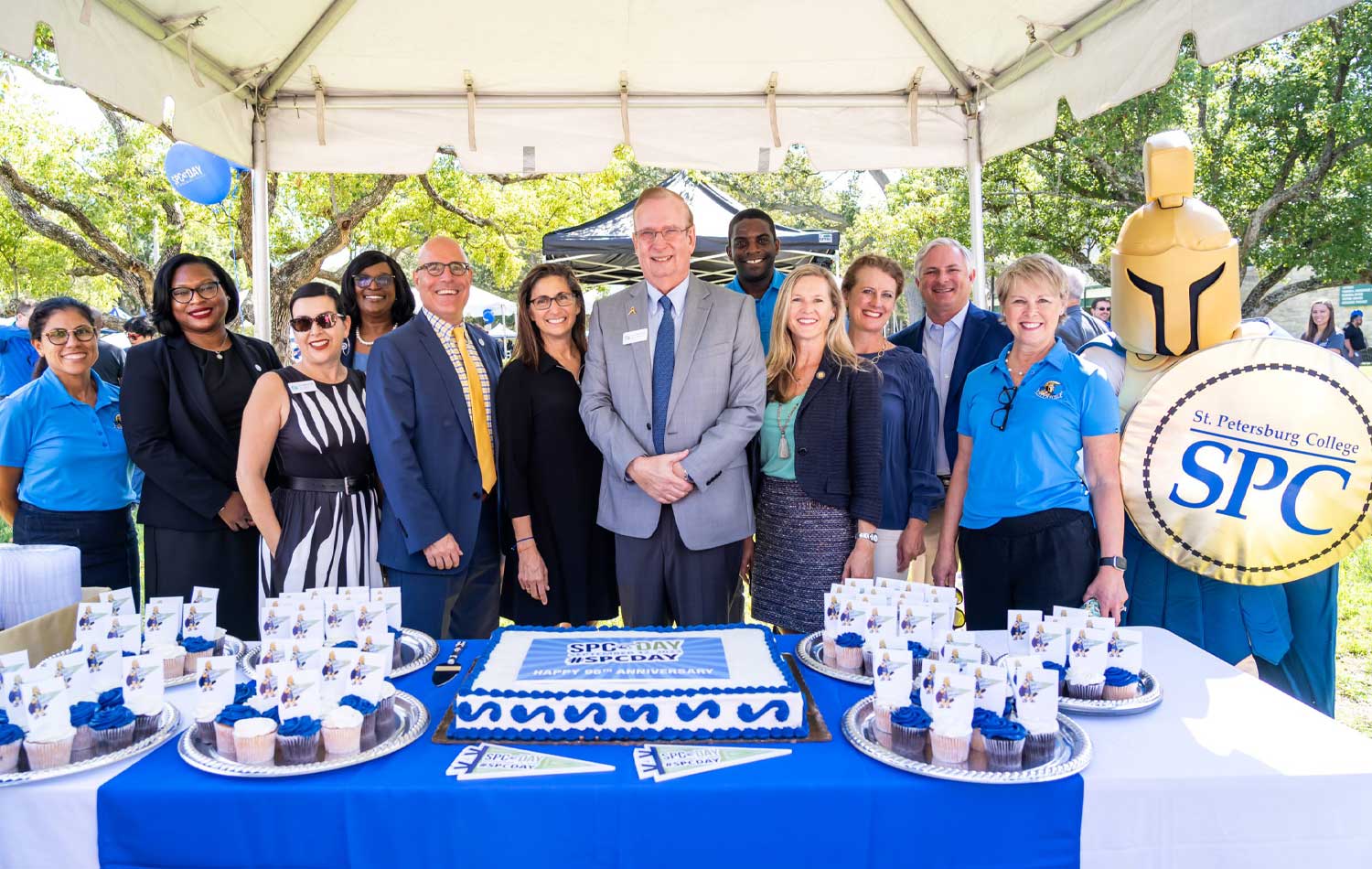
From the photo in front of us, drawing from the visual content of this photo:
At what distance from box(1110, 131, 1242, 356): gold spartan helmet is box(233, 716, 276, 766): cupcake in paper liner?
253 cm

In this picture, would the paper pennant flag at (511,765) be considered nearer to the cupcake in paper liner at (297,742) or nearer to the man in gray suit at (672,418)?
the cupcake in paper liner at (297,742)

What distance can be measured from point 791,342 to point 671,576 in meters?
0.82

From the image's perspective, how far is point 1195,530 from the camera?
8.41ft

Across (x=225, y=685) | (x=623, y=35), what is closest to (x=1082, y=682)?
(x=225, y=685)

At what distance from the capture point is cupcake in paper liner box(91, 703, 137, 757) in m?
1.50

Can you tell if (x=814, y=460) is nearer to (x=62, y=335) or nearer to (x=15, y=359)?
(x=62, y=335)

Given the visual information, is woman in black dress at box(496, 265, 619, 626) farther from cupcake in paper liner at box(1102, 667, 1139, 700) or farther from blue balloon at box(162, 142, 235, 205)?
blue balloon at box(162, 142, 235, 205)

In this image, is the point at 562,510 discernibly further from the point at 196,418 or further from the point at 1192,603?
the point at 1192,603

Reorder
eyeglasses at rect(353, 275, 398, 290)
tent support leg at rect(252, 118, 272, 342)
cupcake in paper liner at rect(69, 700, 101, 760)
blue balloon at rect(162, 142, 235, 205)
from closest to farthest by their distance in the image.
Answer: cupcake in paper liner at rect(69, 700, 101, 760) < eyeglasses at rect(353, 275, 398, 290) < tent support leg at rect(252, 118, 272, 342) < blue balloon at rect(162, 142, 235, 205)

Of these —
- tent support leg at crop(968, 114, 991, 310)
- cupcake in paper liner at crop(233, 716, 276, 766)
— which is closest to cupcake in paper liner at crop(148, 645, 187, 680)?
cupcake in paper liner at crop(233, 716, 276, 766)

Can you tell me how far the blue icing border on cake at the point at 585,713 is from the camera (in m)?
1.55

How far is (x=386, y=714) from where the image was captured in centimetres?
161

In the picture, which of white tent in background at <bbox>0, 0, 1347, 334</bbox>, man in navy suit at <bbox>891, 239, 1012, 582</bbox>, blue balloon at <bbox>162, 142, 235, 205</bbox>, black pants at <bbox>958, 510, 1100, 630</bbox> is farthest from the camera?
blue balloon at <bbox>162, 142, 235, 205</bbox>

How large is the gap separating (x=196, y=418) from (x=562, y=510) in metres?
1.26
